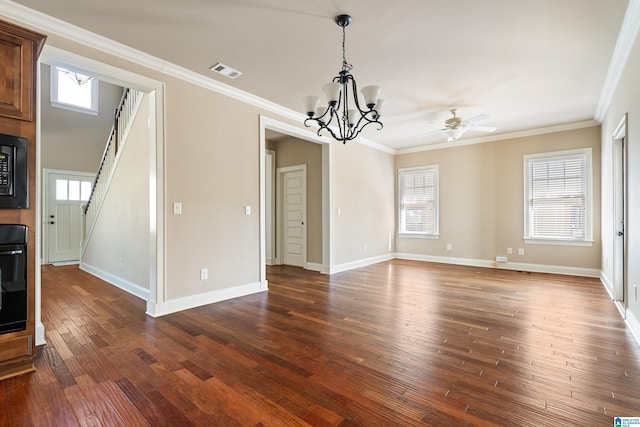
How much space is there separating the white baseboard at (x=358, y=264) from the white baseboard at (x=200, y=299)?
5.27 feet

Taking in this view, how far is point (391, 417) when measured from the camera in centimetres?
164

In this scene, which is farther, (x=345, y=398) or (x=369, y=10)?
(x=369, y=10)

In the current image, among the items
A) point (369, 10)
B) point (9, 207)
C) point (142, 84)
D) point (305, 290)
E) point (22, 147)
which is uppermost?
point (369, 10)

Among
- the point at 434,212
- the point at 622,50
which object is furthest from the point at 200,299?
the point at 434,212

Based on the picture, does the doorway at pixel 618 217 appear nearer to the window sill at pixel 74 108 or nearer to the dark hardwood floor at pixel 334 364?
the dark hardwood floor at pixel 334 364

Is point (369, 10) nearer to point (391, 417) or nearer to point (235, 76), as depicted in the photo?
point (235, 76)

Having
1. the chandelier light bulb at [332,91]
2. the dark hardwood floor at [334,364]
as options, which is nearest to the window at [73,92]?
the dark hardwood floor at [334,364]

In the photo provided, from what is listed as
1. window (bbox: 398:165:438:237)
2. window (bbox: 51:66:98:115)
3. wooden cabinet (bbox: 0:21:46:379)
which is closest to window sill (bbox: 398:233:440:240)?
window (bbox: 398:165:438:237)

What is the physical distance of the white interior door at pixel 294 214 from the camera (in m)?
6.38

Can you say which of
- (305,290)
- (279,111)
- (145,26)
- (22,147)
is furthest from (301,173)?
(22,147)

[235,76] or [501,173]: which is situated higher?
[235,76]

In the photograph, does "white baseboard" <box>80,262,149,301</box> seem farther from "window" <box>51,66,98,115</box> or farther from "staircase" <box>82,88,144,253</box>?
"window" <box>51,66,98,115</box>

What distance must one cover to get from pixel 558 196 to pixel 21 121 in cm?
732

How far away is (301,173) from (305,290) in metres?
2.81
